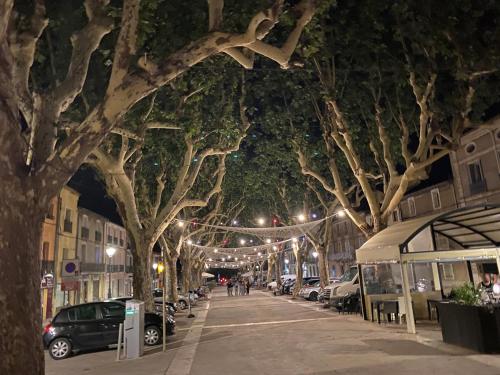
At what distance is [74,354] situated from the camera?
486 inches

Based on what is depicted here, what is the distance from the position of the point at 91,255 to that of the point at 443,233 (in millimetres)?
30925

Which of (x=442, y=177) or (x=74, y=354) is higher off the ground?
(x=442, y=177)

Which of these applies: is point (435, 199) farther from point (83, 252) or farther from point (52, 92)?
point (52, 92)

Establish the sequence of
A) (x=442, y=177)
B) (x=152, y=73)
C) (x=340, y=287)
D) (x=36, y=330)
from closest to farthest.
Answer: (x=36, y=330)
(x=152, y=73)
(x=340, y=287)
(x=442, y=177)

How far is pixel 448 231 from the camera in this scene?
46.7ft

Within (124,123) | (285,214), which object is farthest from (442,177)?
(124,123)

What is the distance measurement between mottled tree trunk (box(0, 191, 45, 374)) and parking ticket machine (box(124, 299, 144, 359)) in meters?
6.18

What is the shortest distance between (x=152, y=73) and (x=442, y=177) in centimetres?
2885

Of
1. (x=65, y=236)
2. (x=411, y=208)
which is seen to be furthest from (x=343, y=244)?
(x=65, y=236)

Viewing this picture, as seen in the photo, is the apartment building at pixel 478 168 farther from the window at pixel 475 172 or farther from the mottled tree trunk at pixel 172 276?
the mottled tree trunk at pixel 172 276

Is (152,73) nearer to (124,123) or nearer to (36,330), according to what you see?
(36,330)

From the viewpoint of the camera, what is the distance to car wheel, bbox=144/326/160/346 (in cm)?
1286

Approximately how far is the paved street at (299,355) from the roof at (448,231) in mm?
2443

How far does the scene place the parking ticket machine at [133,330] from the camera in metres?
10.9
